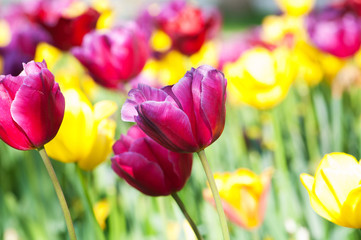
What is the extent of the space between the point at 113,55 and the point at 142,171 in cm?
51

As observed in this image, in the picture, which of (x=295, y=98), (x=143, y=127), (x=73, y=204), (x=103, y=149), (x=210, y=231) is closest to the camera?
(x=143, y=127)

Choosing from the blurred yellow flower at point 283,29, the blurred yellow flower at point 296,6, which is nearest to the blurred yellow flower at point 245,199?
the blurred yellow flower at point 283,29

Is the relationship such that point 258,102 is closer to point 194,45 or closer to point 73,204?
point 194,45

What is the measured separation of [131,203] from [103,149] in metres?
0.44

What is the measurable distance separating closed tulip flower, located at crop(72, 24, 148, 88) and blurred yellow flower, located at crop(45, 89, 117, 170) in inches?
12.8

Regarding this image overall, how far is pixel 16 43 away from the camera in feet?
4.83

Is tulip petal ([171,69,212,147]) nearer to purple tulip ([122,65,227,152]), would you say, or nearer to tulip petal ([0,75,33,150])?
purple tulip ([122,65,227,152])

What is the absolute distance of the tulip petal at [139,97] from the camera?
19.9 inches

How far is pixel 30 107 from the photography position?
20.5 inches

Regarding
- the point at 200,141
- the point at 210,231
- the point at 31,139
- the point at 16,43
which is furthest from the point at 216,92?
the point at 16,43

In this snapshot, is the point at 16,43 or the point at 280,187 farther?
the point at 16,43

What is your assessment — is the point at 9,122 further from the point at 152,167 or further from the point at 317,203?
the point at 317,203

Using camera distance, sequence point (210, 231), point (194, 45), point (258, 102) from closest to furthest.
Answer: point (210, 231) < point (258, 102) < point (194, 45)

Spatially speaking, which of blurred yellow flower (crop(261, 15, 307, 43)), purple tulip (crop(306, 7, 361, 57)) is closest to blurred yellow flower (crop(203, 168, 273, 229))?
purple tulip (crop(306, 7, 361, 57))
